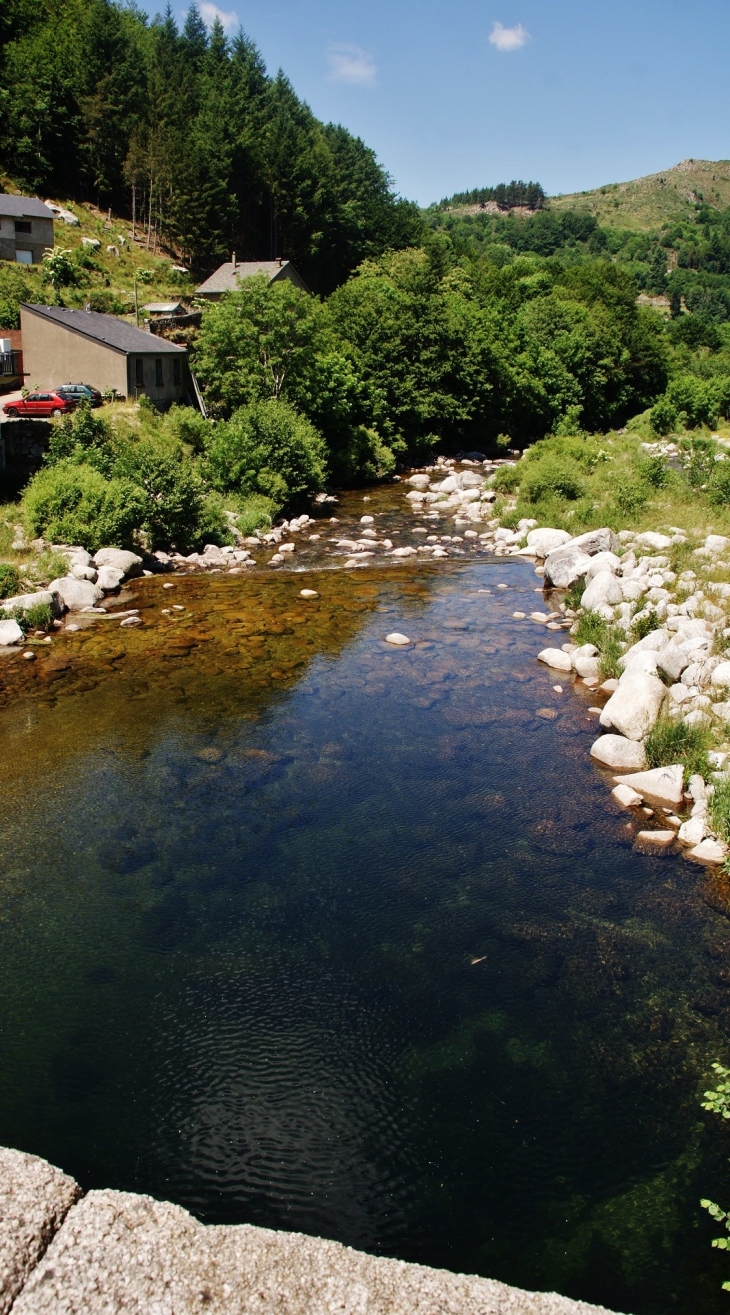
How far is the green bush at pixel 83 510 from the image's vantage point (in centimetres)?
2797

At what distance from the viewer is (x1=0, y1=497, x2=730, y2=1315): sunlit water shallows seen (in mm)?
8273

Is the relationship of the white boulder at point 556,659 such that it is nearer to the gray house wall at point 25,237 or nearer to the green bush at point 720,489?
the green bush at point 720,489

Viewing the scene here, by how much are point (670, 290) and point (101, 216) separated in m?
99.5

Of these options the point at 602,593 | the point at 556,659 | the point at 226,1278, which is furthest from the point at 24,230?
the point at 226,1278

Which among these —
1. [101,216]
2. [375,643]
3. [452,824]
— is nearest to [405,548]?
[375,643]

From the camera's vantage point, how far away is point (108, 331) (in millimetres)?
40562

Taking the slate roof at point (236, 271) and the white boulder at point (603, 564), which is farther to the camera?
the slate roof at point (236, 271)

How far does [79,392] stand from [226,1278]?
36.9 metres

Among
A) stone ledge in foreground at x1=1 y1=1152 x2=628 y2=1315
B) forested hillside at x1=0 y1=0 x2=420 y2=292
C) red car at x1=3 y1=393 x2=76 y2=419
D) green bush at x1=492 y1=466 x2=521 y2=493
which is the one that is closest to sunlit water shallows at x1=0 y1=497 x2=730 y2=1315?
stone ledge in foreground at x1=1 y1=1152 x2=628 y2=1315

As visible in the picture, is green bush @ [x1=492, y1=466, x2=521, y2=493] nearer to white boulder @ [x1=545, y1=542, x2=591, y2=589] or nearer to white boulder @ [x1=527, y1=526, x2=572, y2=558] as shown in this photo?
white boulder @ [x1=527, y1=526, x2=572, y2=558]

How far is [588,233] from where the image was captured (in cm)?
17362

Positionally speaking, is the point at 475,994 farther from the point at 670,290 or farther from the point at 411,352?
the point at 670,290

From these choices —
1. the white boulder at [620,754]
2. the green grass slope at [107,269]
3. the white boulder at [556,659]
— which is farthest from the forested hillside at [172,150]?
the white boulder at [620,754]

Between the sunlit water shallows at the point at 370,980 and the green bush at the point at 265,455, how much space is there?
691 inches
